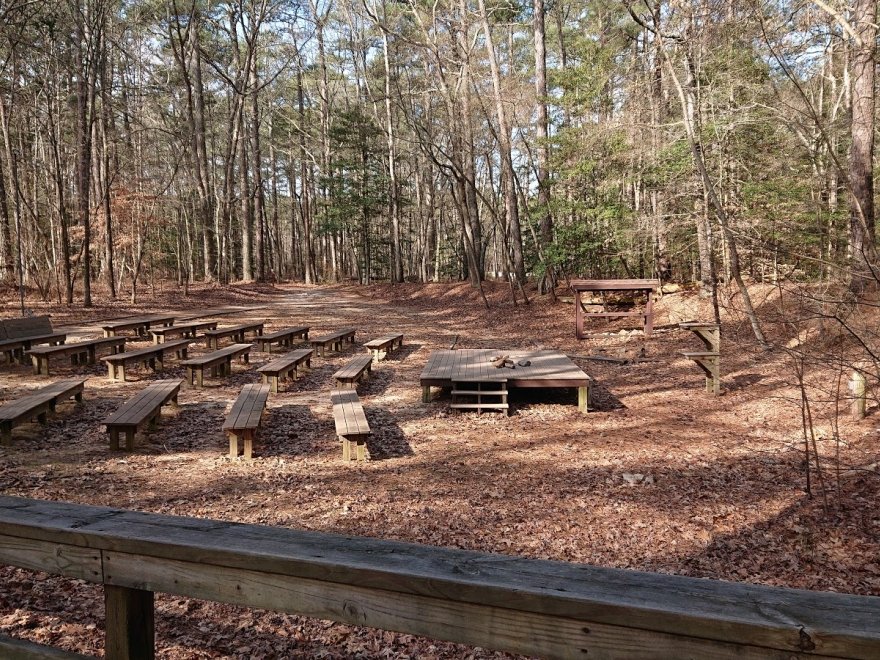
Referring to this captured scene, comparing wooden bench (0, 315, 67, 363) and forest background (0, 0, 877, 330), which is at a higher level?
forest background (0, 0, 877, 330)

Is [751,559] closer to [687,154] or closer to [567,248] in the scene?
[687,154]

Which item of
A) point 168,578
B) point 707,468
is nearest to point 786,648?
point 168,578

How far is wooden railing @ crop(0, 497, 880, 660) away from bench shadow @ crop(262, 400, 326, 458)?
4.10m

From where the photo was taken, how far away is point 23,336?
9.05 metres

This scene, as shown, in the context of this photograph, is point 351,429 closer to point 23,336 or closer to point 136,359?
point 136,359

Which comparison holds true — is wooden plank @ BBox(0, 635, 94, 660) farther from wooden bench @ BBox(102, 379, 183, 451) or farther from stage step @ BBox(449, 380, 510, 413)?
stage step @ BBox(449, 380, 510, 413)

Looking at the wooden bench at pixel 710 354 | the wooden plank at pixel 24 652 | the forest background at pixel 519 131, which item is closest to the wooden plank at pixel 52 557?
the wooden plank at pixel 24 652

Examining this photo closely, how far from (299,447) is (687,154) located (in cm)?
1055

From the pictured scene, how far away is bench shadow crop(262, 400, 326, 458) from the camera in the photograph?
5684 mm

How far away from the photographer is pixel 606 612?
111cm

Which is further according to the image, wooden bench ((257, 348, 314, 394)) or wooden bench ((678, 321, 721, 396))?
wooden bench ((257, 348, 314, 394))

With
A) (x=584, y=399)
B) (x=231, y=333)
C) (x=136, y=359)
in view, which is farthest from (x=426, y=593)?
(x=231, y=333)

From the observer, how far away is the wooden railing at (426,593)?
3.45 ft

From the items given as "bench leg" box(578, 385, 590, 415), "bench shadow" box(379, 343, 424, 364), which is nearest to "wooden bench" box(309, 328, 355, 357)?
"bench shadow" box(379, 343, 424, 364)
